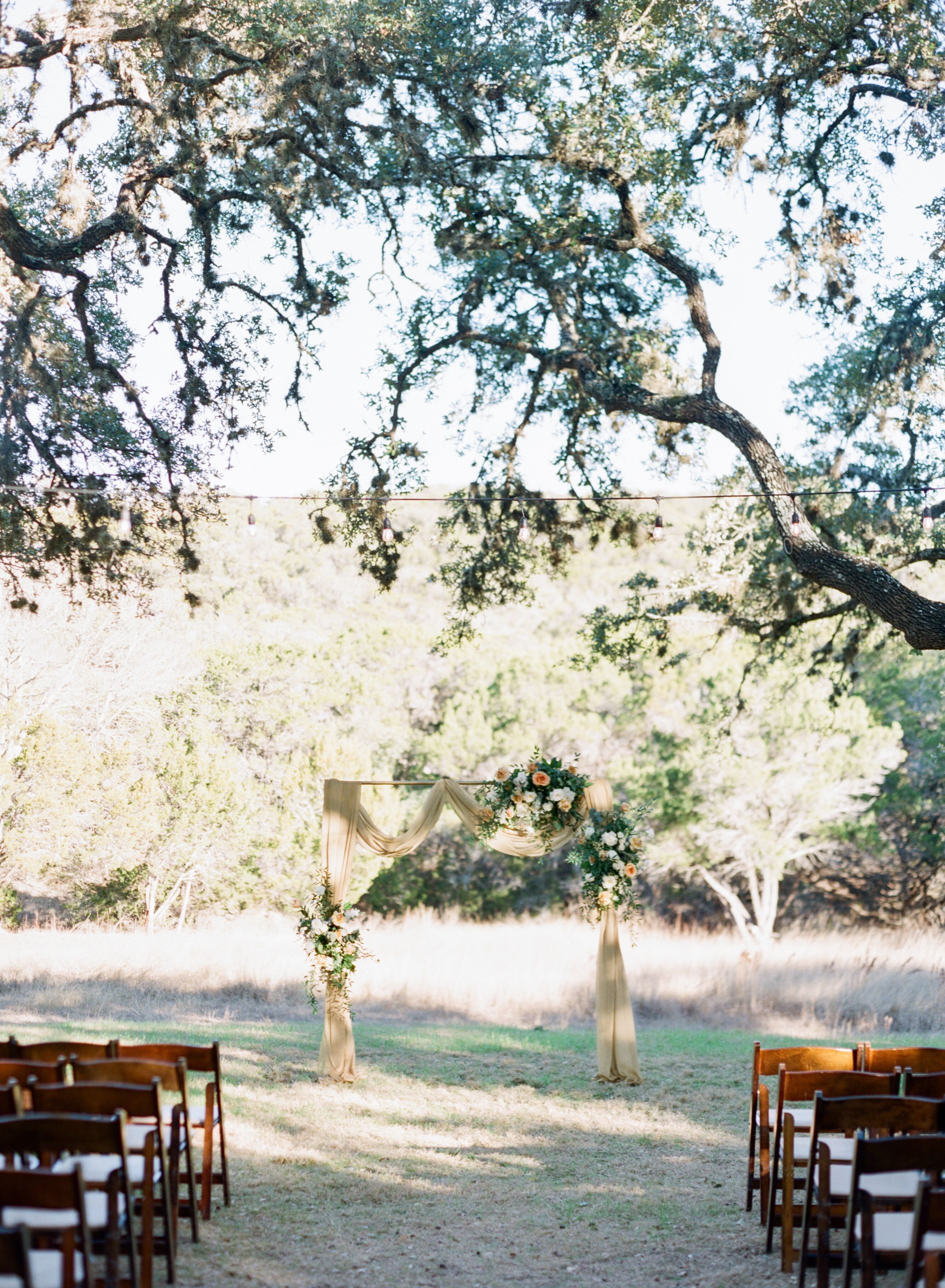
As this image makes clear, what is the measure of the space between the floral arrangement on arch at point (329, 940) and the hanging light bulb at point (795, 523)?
4.30m

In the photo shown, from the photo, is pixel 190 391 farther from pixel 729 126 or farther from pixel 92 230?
pixel 729 126

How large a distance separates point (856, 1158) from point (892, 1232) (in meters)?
0.44

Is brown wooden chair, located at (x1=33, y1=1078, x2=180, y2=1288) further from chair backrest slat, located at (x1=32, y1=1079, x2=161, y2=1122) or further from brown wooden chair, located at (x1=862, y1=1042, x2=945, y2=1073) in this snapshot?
brown wooden chair, located at (x1=862, y1=1042, x2=945, y2=1073)

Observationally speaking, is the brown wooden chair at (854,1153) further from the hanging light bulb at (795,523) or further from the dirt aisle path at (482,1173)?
the hanging light bulb at (795,523)

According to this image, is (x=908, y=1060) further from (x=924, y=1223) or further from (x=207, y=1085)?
(x=207, y=1085)

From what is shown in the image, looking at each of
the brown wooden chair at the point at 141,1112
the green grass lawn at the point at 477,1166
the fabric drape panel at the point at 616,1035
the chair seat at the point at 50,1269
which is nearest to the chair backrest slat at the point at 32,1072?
the brown wooden chair at the point at 141,1112

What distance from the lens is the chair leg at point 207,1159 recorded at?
546 centimetres

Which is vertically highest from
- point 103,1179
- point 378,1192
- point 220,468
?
point 220,468

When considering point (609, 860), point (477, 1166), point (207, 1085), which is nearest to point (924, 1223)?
point (207, 1085)

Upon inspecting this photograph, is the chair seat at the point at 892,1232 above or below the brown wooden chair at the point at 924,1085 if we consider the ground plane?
below

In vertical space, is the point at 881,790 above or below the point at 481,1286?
above

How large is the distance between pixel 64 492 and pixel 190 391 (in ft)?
4.27

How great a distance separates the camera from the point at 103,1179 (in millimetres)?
4434

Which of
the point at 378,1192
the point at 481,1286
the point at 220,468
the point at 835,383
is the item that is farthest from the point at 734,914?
the point at 481,1286
